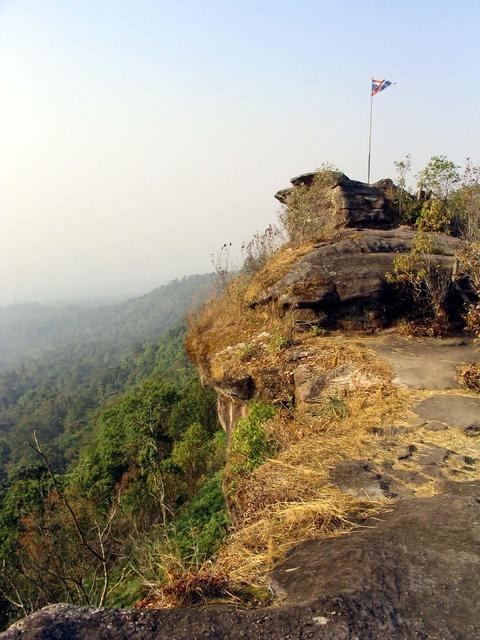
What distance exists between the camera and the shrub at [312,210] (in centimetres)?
1062

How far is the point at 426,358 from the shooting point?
20.0 feet

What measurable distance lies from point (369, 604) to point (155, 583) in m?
1.05

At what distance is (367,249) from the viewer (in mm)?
8508

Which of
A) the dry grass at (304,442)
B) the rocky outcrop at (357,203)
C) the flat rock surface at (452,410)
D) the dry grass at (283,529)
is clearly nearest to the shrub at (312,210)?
the rocky outcrop at (357,203)

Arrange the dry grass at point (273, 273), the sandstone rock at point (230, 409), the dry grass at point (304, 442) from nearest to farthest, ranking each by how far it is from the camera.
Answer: the dry grass at point (304, 442)
the sandstone rock at point (230, 409)
the dry grass at point (273, 273)

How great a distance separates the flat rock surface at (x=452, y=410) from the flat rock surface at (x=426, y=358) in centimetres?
35

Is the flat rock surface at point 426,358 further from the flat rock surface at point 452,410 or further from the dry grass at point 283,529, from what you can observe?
the dry grass at point 283,529

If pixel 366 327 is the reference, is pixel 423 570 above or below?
below

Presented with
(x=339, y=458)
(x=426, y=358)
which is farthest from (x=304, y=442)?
(x=426, y=358)

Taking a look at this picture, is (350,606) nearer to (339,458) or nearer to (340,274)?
(339,458)

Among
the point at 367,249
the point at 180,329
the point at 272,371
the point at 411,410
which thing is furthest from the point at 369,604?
the point at 180,329

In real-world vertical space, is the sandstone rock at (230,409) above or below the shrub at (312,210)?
below

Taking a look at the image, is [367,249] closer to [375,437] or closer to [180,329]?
[375,437]

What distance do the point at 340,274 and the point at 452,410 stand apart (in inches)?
142
